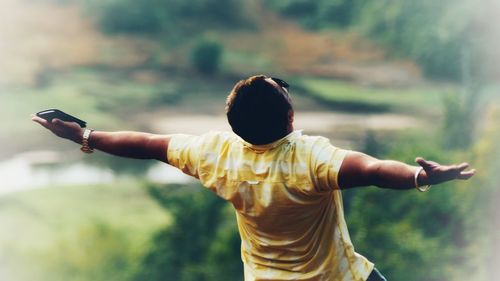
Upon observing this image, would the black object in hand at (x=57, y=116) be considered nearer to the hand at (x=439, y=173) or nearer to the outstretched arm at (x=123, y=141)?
the outstretched arm at (x=123, y=141)

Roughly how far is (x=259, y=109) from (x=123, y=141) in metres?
0.30

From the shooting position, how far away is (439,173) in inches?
58.4

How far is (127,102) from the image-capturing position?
6.74 metres

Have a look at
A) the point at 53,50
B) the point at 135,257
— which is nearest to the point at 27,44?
the point at 53,50

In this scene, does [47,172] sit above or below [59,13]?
below

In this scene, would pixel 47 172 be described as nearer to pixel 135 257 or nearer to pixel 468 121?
pixel 135 257

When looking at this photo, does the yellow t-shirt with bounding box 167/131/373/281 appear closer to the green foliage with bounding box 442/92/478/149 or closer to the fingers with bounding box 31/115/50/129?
the fingers with bounding box 31/115/50/129

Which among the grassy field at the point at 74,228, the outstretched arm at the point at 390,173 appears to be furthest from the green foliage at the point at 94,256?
the outstretched arm at the point at 390,173

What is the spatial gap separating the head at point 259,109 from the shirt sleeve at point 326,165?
9cm

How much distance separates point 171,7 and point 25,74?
3.93 ft

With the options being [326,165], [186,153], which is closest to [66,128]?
[186,153]

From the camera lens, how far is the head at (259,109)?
164cm

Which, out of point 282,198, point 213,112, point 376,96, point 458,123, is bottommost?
point 282,198

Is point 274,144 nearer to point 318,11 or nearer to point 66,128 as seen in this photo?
point 66,128
